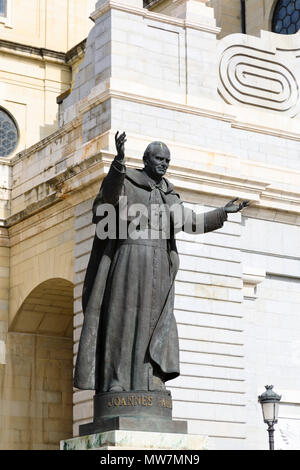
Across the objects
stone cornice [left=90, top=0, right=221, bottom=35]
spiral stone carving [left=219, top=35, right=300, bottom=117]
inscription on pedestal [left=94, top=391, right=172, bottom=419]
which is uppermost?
stone cornice [left=90, top=0, right=221, bottom=35]

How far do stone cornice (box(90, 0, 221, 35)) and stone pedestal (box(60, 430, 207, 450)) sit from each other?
43.6 ft

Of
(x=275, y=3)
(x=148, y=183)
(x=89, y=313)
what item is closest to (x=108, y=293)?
(x=89, y=313)

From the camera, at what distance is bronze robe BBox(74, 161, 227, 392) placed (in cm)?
1001

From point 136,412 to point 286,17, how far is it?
21.9 metres

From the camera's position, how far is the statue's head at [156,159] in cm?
1066

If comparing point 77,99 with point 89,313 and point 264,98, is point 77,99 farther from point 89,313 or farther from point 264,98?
point 89,313

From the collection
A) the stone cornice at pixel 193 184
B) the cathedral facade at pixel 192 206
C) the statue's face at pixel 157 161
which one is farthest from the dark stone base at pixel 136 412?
the stone cornice at pixel 193 184

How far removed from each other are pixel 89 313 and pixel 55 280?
12.9 metres

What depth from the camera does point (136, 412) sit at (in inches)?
384

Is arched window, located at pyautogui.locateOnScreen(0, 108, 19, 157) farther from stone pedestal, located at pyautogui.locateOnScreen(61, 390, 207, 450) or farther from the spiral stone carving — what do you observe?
stone pedestal, located at pyautogui.locateOnScreen(61, 390, 207, 450)

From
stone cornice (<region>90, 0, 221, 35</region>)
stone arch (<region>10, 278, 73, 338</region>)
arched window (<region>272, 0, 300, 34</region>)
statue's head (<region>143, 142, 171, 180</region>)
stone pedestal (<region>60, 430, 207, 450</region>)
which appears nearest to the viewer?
stone pedestal (<region>60, 430, 207, 450</region>)

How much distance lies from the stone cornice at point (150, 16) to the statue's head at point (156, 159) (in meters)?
11.4

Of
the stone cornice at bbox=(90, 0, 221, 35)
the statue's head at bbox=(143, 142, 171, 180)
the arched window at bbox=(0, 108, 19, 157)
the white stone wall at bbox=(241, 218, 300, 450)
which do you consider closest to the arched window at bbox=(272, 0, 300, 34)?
the stone cornice at bbox=(90, 0, 221, 35)

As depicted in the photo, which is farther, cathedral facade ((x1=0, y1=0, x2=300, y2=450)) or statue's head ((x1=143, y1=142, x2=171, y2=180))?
cathedral facade ((x1=0, y1=0, x2=300, y2=450))
